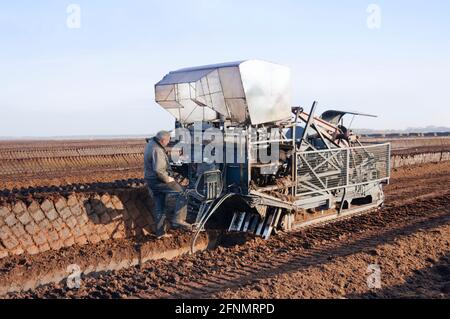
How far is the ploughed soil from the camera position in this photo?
6.43m

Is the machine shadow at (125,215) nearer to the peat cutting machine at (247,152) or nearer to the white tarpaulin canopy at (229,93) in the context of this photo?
the peat cutting machine at (247,152)

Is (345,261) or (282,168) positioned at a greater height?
(282,168)

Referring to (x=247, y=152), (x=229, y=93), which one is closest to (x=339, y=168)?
(x=247, y=152)

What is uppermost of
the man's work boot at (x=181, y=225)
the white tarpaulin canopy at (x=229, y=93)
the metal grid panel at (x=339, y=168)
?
the white tarpaulin canopy at (x=229, y=93)

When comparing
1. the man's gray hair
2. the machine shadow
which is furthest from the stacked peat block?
the man's gray hair

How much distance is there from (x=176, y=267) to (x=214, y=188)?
1.85 m

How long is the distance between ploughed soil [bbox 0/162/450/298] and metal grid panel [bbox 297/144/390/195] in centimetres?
89

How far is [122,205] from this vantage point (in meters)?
10.1

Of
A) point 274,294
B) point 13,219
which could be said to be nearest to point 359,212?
point 274,294

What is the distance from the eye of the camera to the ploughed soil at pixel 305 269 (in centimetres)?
643

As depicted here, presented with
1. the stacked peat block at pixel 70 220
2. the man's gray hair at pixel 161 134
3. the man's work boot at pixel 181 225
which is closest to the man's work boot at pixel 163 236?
the man's work boot at pixel 181 225

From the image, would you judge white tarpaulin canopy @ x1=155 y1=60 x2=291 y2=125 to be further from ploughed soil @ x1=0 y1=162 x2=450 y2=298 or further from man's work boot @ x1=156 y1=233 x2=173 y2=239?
ploughed soil @ x1=0 y1=162 x2=450 y2=298

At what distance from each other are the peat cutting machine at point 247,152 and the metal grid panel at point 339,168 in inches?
0.9
